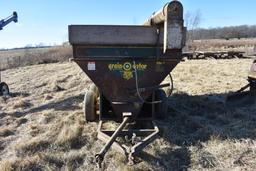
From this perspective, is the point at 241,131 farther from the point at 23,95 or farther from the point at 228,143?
the point at 23,95

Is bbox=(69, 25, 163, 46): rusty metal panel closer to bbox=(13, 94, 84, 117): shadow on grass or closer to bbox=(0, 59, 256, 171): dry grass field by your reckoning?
bbox=(0, 59, 256, 171): dry grass field

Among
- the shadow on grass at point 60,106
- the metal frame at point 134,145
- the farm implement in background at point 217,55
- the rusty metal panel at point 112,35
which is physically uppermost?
the rusty metal panel at point 112,35

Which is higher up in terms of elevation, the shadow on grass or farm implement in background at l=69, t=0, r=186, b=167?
farm implement in background at l=69, t=0, r=186, b=167

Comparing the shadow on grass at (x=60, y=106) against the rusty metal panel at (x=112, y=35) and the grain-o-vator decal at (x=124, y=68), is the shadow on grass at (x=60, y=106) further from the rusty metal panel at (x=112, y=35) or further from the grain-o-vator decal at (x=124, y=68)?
the rusty metal panel at (x=112, y=35)

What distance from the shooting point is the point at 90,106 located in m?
6.12

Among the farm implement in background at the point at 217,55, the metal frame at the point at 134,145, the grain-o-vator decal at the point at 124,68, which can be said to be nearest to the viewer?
the metal frame at the point at 134,145

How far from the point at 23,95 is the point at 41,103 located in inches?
75.9

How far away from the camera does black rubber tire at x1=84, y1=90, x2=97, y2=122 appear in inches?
241

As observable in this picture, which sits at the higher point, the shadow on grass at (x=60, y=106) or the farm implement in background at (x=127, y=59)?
the farm implement in background at (x=127, y=59)

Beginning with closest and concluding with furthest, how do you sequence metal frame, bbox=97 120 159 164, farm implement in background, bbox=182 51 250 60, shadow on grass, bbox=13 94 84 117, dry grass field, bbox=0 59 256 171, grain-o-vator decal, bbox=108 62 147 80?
metal frame, bbox=97 120 159 164, dry grass field, bbox=0 59 256 171, grain-o-vator decal, bbox=108 62 147 80, shadow on grass, bbox=13 94 84 117, farm implement in background, bbox=182 51 250 60

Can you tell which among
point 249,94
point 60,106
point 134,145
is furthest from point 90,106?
point 249,94

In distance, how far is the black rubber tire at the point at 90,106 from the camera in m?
6.11

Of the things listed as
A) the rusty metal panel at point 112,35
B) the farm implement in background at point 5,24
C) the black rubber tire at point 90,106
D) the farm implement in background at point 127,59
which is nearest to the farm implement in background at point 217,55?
the farm implement in background at point 5,24

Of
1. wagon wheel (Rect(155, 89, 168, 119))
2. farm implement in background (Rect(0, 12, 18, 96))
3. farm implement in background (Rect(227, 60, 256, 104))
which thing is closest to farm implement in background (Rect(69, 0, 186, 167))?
wagon wheel (Rect(155, 89, 168, 119))
